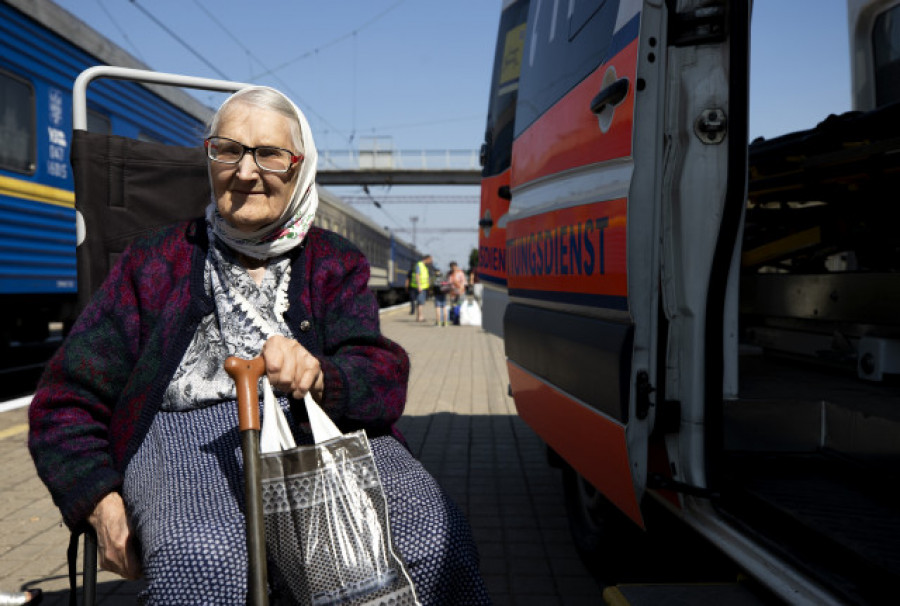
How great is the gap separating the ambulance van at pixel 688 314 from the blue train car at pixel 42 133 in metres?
4.18

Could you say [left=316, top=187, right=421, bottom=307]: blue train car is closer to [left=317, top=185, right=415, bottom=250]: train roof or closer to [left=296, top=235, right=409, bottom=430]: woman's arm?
[left=317, top=185, right=415, bottom=250]: train roof

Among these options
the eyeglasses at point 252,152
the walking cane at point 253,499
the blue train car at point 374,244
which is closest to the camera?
the walking cane at point 253,499

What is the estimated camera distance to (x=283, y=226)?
76.8 inches

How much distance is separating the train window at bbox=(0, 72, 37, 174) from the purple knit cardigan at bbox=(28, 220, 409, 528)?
18.9 feet

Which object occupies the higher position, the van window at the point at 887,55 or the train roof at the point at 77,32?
the train roof at the point at 77,32

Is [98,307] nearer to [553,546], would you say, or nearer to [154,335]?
[154,335]

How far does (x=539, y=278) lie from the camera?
302cm

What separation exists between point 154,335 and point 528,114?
201 centimetres

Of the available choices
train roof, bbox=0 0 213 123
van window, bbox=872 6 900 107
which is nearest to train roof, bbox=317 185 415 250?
train roof, bbox=0 0 213 123

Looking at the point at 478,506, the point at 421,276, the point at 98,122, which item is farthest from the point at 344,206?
the point at 478,506

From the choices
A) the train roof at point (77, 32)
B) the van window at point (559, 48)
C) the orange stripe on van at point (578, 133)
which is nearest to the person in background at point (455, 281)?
the train roof at point (77, 32)

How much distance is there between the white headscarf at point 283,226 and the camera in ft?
6.30

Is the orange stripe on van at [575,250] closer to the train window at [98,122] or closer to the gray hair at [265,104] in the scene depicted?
the gray hair at [265,104]

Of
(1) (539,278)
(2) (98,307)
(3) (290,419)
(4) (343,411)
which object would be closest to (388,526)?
(4) (343,411)
